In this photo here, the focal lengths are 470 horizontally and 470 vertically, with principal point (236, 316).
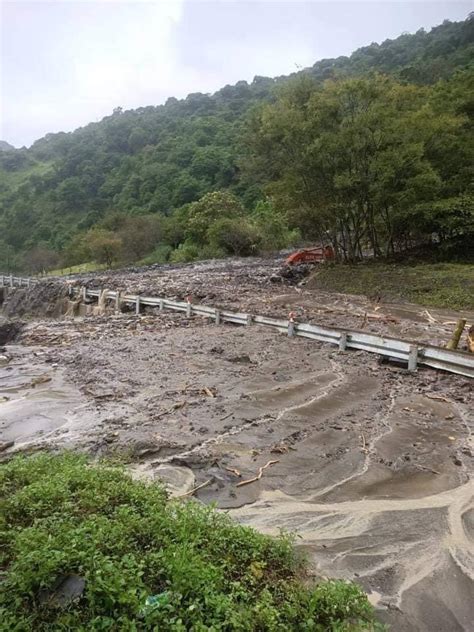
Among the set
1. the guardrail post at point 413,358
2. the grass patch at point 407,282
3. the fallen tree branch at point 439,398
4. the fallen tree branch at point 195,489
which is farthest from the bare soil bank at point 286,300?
the fallen tree branch at point 195,489

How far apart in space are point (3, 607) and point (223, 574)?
1506 millimetres

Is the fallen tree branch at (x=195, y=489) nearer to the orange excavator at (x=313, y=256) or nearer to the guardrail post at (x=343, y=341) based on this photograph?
the guardrail post at (x=343, y=341)

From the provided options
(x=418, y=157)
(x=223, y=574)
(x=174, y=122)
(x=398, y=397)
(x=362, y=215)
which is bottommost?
(x=398, y=397)

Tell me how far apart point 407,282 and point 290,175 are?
8173 millimetres

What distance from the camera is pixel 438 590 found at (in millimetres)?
3939

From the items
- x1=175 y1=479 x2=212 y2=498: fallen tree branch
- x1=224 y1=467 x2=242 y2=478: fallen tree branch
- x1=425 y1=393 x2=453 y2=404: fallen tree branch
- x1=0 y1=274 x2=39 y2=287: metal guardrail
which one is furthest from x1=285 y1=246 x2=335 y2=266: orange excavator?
x1=175 y1=479 x2=212 y2=498: fallen tree branch

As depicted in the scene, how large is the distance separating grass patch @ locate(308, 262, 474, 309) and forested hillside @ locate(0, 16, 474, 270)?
240cm

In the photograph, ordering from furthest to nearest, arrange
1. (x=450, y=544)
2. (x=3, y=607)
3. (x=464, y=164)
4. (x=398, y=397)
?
(x=464, y=164), (x=398, y=397), (x=450, y=544), (x=3, y=607)

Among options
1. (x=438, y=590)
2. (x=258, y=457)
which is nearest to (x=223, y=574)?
(x=438, y=590)

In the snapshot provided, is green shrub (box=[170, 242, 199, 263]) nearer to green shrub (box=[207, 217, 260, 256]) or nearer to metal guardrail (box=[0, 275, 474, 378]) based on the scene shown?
green shrub (box=[207, 217, 260, 256])

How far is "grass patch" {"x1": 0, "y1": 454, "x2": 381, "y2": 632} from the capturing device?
3.09 meters

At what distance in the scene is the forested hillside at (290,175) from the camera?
2186cm

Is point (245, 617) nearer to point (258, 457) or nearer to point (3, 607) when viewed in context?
point (3, 607)

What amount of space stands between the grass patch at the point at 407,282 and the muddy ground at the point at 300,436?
4.71 m
